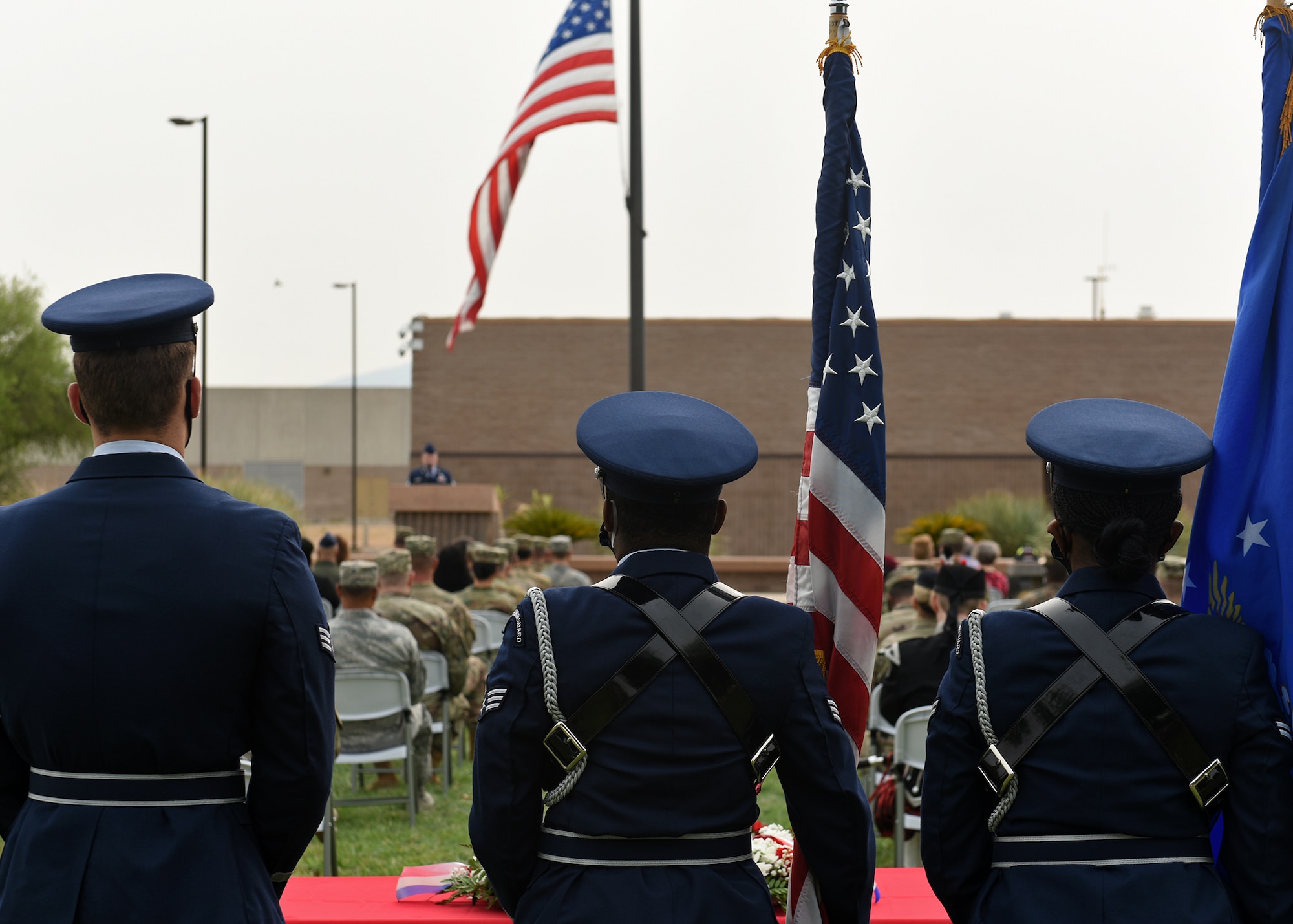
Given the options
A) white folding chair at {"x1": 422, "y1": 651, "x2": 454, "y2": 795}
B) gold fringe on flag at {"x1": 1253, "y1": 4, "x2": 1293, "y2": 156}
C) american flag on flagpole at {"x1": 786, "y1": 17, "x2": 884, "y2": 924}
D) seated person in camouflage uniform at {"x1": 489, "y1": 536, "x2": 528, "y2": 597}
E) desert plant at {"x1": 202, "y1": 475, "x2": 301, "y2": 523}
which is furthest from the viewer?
desert plant at {"x1": 202, "y1": 475, "x2": 301, "y2": 523}

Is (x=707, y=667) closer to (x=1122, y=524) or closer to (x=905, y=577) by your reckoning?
(x=1122, y=524)

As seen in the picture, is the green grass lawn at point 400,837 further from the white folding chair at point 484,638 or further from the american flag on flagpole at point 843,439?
the american flag on flagpole at point 843,439

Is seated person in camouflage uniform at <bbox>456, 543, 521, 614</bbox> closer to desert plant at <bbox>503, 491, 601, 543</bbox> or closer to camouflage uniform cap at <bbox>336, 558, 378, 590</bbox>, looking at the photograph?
camouflage uniform cap at <bbox>336, 558, 378, 590</bbox>

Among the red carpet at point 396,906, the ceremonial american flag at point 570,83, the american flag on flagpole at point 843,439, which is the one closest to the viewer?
the american flag on flagpole at point 843,439

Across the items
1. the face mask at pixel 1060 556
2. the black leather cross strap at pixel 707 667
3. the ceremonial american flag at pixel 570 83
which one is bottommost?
the black leather cross strap at pixel 707 667

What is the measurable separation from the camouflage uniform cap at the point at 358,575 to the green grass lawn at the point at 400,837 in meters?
1.14

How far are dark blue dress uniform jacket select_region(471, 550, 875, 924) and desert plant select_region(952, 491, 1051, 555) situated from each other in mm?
25537

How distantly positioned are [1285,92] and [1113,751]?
1631 millimetres

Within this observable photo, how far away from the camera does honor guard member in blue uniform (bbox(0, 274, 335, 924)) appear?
2.37m

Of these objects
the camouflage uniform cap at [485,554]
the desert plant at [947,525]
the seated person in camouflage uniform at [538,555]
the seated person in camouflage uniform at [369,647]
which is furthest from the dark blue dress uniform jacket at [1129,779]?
the desert plant at [947,525]

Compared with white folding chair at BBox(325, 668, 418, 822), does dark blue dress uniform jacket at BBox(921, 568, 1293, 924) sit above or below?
above

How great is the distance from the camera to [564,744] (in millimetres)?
2396

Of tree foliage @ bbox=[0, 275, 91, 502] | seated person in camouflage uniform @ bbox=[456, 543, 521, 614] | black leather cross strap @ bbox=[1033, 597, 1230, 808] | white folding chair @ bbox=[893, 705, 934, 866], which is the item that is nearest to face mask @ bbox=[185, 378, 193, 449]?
black leather cross strap @ bbox=[1033, 597, 1230, 808]

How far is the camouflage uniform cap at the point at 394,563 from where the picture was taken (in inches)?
331
